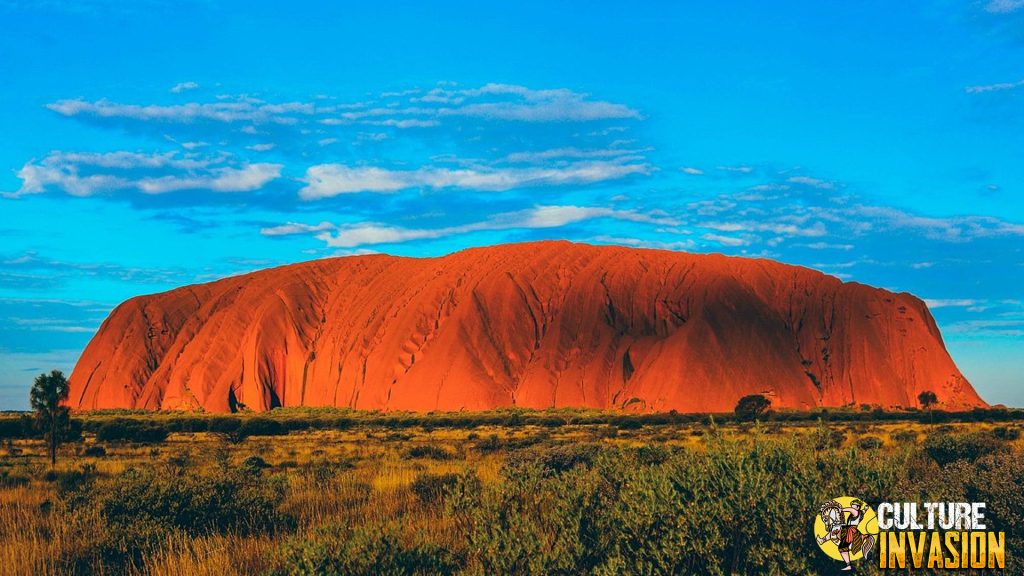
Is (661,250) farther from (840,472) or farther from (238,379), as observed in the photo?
(840,472)

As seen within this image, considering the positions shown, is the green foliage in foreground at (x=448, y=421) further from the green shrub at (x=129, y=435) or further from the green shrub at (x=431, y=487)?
the green shrub at (x=431, y=487)

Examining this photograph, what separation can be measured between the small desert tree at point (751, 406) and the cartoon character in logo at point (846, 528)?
62.9 metres

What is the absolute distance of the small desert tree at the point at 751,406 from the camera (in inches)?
2630

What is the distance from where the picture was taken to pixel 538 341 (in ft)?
288

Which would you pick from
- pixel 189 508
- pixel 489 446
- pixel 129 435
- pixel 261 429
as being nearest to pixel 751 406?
pixel 261 429

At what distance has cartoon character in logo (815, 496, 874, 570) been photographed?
213 inches

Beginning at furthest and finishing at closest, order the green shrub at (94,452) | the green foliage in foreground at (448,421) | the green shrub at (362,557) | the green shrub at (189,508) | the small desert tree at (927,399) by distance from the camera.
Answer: the small desert tree at (927,399) → the green foliage in foreground at (448,421) → the green shrub at (94,452) → the green shrub at (189,508) → the green shrub at (362,557)

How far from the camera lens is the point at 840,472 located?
6.05m

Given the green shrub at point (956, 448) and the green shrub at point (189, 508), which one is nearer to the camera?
Result: the green shrub at point (189, 508)

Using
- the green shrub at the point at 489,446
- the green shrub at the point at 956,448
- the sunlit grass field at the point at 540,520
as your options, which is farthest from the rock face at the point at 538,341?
the sunlit grass field at the point at 540,520

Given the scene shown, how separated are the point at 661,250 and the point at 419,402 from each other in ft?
131

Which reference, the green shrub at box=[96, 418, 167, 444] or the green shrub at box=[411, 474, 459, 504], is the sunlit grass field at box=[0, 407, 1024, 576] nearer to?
the green shrub at box=[411, 474, 459, 504]

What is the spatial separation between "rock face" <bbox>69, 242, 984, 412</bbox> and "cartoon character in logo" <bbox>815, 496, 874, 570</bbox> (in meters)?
71.1

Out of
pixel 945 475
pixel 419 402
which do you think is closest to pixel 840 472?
pixel 945 475
